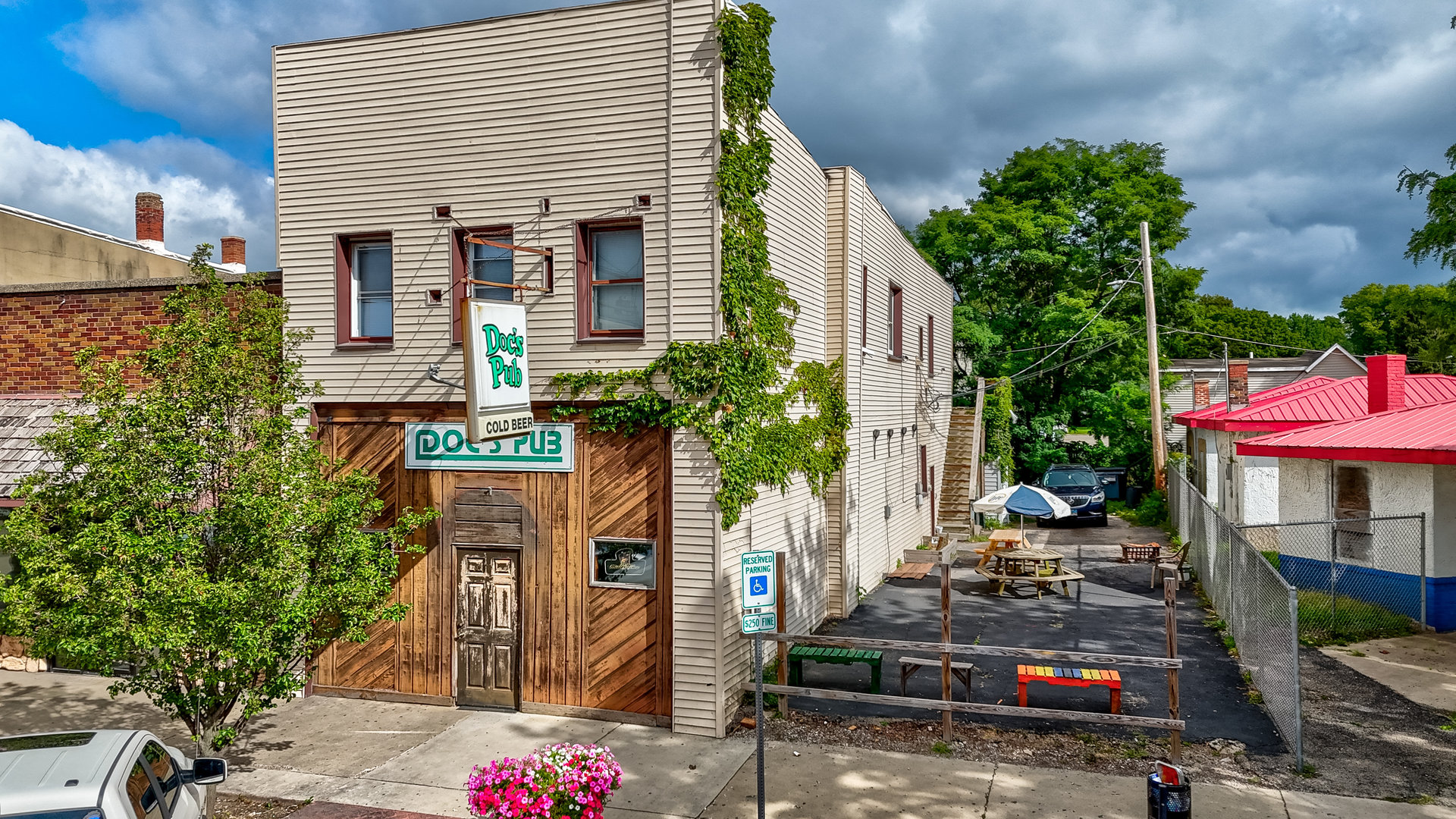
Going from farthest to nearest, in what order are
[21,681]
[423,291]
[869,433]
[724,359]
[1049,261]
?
[1049,261] → [869,433] → [21,681] → [423,291] → [724,359]

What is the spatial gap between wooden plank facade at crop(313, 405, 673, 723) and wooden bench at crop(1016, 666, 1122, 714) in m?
4.19

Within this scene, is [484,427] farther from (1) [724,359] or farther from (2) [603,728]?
(2) [603,728]

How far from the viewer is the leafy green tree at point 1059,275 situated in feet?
118

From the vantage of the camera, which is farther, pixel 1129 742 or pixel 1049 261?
pixel 1049 261

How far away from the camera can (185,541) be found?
8.67 meters

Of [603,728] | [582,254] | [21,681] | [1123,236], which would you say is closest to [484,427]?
[582,254]

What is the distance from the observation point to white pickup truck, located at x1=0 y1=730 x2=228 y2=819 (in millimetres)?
5055

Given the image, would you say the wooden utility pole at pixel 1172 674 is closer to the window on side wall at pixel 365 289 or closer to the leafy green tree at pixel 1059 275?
the window on side wall at pixel 365 289

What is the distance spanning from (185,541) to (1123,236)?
36.0 meters

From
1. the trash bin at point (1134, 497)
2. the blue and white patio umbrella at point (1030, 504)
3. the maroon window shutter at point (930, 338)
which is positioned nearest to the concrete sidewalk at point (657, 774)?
the blue and white patio umbrella at point (1030, 504)

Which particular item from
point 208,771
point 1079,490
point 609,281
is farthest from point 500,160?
point 1079,490

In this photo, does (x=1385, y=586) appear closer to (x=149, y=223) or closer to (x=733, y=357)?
(x=733, y=357)

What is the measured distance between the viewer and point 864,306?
59.0 feet

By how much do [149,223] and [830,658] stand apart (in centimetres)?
1982
